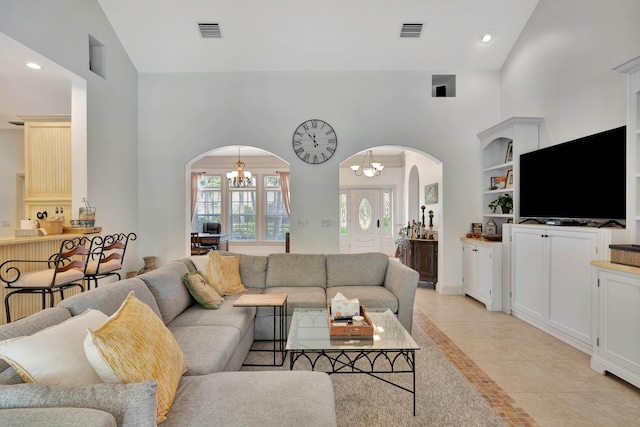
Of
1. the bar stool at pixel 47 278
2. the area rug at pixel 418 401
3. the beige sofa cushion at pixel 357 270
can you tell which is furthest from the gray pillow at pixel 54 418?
the beige sofa cushion at pixel 357 270

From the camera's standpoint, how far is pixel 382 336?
7.59 ft

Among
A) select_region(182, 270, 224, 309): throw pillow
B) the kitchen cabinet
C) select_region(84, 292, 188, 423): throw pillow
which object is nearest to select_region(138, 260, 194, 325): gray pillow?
select_region(182, 270, 224, 309): throw pillow

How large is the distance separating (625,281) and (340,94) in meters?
4.10

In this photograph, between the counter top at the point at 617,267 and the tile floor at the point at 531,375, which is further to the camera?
the counter top at the point at 617,267

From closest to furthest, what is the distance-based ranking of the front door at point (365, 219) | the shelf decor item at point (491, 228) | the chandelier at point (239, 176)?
the shelf decor item at point (491, 228), the chandelier at point (239, 176), the front door at point (365, 219)

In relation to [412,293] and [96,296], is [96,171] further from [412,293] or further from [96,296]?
[412,293]

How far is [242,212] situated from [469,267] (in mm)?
6225

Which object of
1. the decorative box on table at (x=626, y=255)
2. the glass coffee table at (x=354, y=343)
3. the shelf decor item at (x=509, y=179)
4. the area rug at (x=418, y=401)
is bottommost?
the area rug at (x=418, y=401)

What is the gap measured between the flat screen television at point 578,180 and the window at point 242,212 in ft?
22.1

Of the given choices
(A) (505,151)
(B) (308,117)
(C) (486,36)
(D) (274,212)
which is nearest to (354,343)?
(B) (308,117)

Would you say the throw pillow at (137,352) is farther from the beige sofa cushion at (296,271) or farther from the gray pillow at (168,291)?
the beige sofa cushion at (296,271)

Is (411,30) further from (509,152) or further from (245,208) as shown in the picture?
(245,208)

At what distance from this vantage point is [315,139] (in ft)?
17.0

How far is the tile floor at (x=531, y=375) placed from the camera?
84.7 inches
